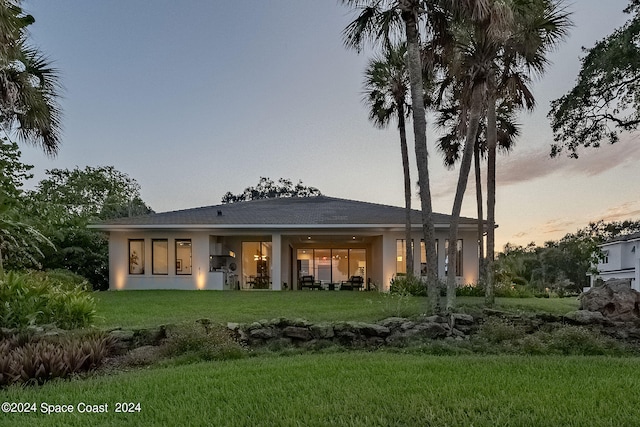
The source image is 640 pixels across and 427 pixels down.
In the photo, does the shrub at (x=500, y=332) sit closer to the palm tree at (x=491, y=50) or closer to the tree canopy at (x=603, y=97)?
the palm tree at (x=491, y=50)

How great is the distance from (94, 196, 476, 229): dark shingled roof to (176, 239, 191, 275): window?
3.37 feet

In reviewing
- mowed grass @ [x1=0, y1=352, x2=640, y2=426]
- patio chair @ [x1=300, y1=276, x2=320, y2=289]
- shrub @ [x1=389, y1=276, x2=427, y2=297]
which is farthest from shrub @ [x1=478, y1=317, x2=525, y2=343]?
patio chair @ [x1=300, y1=276, x2=320, y2=289]

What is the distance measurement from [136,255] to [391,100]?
39.6 ft

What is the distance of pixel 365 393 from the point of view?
3699 mm

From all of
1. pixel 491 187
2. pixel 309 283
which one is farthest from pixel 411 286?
pixel 309 283

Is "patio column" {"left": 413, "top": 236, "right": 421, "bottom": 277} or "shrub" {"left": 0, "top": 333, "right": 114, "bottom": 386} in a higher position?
"patio column" {"left": 413, "top": 236, "right": 421, "bottom": 277}

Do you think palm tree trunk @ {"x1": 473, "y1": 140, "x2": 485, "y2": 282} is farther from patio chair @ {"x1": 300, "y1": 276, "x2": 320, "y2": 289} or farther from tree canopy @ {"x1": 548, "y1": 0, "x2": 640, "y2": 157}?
patio chair @ {"x1": 300, "y1": 276, "x2": 320, "y2": 289}

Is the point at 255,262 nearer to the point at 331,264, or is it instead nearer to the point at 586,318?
the point at 331,264

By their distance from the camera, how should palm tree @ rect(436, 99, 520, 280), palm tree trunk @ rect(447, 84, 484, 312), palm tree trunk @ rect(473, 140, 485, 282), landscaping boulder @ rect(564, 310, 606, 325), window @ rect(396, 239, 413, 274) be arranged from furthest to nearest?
window @ rect(396, 239, 413, 274)
palm tree trunk @ rect(473, 140, 485, 282)
palm tree @ rect(436, 99, 520, 280)
palm tree trunk @ rect(447, 84, 484, 312)
landscaping boulder @ rect(564, 310, 606, 325)

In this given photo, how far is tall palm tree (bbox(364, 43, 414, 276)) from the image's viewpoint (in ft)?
50.8

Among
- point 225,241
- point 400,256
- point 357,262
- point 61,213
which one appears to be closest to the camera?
point 61,213

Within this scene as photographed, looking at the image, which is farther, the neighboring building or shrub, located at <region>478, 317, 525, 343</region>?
the neighboring building

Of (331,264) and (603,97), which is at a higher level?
(603,97)

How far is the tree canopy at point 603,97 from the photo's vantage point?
9.52 m
